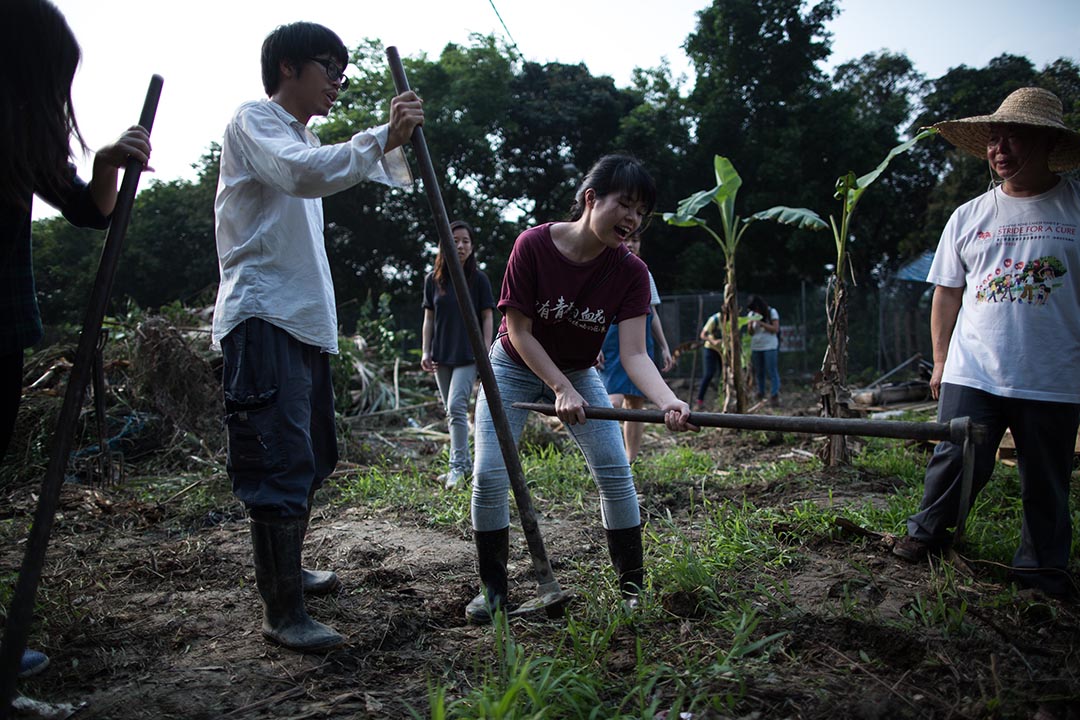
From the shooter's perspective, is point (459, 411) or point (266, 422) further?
point (459, 411)

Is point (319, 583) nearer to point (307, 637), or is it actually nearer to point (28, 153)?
point (307, 637)

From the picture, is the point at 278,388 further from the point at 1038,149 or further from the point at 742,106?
the point at 742,106

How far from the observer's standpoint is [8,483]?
5230 millimetres

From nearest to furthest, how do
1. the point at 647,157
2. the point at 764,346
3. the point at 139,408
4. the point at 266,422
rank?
the point at 266,422
the point at 139,408
the point at 764,346
the point at 647,157

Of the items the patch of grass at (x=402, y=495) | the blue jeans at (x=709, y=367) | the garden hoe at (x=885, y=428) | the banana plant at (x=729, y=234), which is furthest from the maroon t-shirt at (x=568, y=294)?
the blue jeans at (x=709, y=367)

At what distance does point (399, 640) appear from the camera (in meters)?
2.51

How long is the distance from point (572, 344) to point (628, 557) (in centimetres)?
82

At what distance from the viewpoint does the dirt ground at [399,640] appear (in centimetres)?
198

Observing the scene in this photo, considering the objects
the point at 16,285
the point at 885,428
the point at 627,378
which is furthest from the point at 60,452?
the point at 627,378

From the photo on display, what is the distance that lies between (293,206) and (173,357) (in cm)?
458

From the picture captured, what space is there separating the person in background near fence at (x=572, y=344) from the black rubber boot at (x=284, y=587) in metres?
0.57

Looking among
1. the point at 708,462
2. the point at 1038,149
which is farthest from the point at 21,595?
the point at 708,462

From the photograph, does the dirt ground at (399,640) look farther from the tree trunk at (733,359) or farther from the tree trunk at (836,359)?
the tree trunk at (733,359)

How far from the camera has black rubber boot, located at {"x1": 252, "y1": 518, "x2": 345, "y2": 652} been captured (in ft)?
7.62
